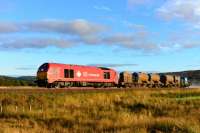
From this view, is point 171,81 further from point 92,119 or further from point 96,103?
point 92,119

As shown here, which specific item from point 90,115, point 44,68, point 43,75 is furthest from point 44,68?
point 90,115

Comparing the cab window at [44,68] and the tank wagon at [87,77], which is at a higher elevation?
the cab window at [44,68]

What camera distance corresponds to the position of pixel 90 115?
24.6 meters

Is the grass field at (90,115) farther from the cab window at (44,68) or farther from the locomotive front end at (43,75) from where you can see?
the cab window at (44,68)

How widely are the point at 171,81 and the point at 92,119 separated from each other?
208ft

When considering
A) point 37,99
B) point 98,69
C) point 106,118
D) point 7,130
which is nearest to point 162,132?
point 106,118

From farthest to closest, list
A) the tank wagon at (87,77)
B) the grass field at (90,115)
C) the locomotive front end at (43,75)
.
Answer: the tank wagon at (87,77)
the locomotive front end at (43,75)
the grass field at (90,115)

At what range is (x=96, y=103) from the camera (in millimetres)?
30656

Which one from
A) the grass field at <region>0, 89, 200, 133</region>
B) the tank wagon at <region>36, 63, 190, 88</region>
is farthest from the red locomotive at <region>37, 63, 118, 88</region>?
the grass field at <region>0, 89, 200, 133</region>

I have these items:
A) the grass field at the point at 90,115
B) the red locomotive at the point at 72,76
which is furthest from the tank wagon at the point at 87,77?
the grass field at the point at 90,115

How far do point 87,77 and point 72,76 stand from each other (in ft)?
13.7

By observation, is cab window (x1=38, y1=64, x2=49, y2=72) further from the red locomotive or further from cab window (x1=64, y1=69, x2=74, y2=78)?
cab window (x1=64, y1=69, x2=74, y2=78)

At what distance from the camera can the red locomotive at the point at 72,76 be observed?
165 ft

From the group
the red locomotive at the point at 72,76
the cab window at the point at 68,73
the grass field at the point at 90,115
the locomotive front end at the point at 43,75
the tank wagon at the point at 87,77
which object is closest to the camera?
the grass field at the point at 90,115
